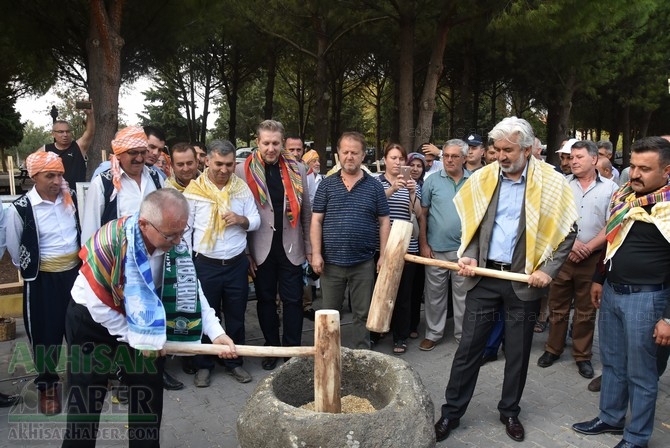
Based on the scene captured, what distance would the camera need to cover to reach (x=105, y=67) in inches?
324

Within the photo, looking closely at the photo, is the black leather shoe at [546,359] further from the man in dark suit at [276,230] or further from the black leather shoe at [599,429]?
Answer: the man in dark suit at [276,230]

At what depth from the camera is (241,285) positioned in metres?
4.46

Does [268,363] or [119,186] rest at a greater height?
[119,186]

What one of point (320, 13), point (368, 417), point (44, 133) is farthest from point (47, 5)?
point (44, 133)

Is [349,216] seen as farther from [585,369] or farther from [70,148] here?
[70,148]

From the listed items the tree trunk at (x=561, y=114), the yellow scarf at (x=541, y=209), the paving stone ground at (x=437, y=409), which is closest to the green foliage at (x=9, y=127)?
the tree trunk at (x=561, y=114)

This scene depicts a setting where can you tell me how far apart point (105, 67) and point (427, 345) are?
6.58 metres

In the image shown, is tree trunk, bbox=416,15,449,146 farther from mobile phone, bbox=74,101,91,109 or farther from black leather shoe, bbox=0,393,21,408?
black leather shoe, bbox=0,393,21,408

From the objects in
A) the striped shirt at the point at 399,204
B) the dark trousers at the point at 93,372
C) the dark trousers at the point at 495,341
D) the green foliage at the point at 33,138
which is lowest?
the dark trousers at the point at 495,341

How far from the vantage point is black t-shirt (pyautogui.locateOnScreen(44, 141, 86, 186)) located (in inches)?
241

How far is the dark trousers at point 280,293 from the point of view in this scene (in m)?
4.71

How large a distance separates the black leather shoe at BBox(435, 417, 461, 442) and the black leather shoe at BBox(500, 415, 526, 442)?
341 millimetres

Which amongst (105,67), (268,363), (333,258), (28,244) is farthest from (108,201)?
(105,67)

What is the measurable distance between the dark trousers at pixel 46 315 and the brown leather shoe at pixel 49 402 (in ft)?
0.14
